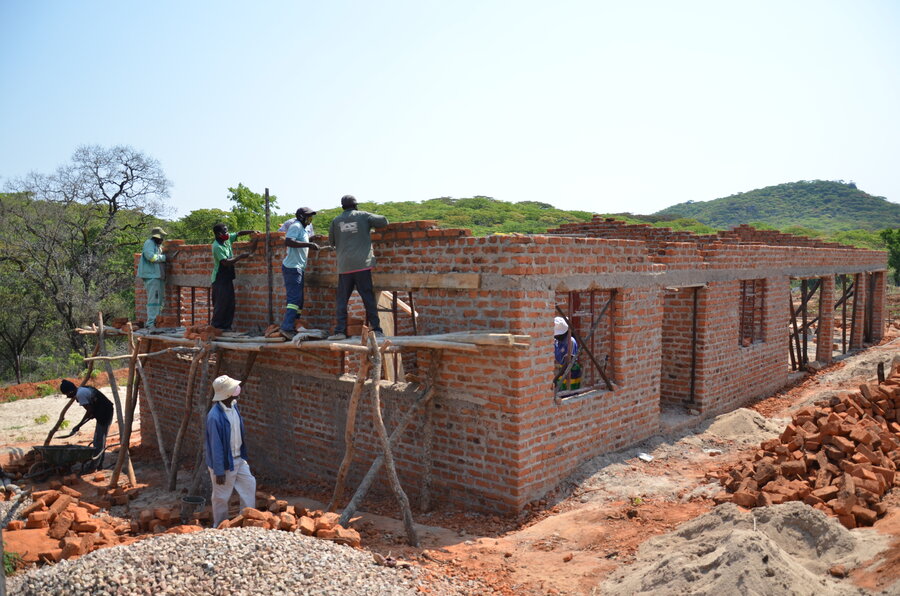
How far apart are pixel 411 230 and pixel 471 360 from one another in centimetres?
173

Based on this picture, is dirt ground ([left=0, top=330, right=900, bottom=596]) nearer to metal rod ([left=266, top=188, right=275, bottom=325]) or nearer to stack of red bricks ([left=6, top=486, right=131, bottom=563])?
stack of red bricks ([left=6, top=486, right=131, bottom=563])

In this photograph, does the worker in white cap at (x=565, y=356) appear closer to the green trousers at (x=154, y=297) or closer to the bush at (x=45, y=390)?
the green trousers at (x=154, y=297)

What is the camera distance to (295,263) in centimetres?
863

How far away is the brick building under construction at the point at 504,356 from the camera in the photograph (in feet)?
24.0

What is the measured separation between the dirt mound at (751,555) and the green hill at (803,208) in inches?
3408

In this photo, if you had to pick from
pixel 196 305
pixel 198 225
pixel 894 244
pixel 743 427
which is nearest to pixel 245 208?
pixel 198 225

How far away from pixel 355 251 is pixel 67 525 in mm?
4347

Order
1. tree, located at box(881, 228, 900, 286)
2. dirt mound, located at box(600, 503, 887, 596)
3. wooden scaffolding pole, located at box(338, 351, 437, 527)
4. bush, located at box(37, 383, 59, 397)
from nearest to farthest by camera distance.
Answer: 1. dirt mound, located at box(600, 503, 887, 596)
2. wooden scaffolding pole, located at box(338, 351, 437, 527)
3. bush, located at box(37, 383, 59, 397)
4. tree, located at box(881, 228, 900, 286)

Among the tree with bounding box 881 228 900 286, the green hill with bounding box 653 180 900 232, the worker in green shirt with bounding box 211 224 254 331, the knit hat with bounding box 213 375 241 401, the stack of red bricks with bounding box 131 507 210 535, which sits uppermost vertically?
the green hill with bounding box 653 180 900 232

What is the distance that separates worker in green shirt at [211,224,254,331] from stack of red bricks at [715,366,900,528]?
6858mm

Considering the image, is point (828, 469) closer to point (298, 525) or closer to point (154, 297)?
point (298, 525)

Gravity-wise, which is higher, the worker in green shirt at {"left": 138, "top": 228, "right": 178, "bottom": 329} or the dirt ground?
the worker in green shirt at {"left": 138, "top": 228, "right": 178, "bottom": 329}

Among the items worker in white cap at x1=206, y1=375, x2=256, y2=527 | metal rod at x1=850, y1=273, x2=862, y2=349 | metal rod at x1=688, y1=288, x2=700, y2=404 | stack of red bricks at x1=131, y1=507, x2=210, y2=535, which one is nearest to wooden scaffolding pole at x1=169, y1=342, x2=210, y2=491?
stack of red bricks at x1=131, y1=507, x2=210, y2=535

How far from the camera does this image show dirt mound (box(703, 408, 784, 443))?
10336mm
